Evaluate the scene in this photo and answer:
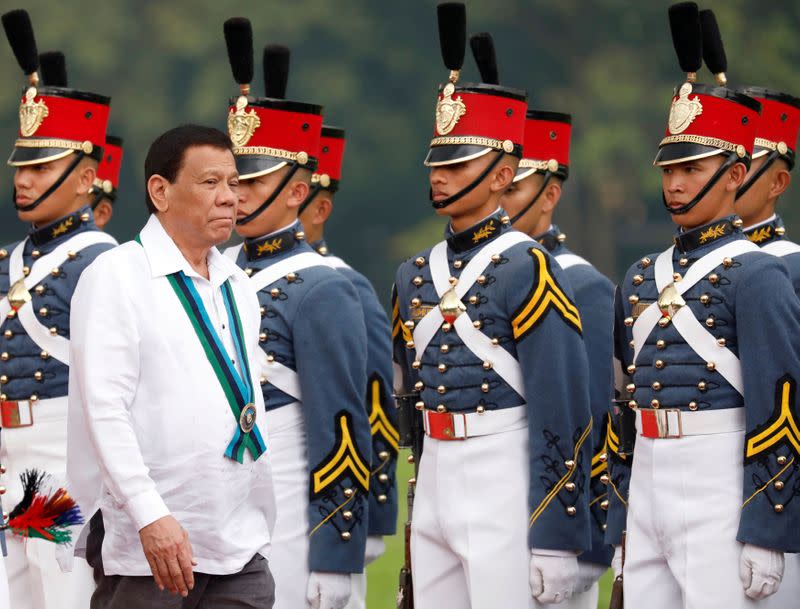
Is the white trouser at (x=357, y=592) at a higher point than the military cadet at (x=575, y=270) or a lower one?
lower

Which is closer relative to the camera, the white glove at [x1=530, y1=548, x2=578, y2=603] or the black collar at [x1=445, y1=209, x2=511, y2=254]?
the white glove at [x1=530, y1=548, x2=578, y2=603]

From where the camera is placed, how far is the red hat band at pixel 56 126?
711 cm

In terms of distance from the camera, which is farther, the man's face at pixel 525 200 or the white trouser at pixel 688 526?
the man's face at pixel 525 200

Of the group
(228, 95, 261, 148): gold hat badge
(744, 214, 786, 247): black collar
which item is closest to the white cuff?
(228, 95, 261, 148): gold hat badge

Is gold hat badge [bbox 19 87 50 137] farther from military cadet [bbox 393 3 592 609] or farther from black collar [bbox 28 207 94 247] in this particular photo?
military cadet [bbox 393 3 592 609]

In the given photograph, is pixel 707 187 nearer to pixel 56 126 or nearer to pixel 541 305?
pixel 541 305

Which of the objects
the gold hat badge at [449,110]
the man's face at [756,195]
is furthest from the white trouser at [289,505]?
the man's face at [756,195]

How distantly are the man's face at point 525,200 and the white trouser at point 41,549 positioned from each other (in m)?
2.24

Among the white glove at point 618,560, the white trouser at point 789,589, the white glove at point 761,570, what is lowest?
the white glove at point 618,560

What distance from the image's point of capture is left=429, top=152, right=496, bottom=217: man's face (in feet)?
19.5

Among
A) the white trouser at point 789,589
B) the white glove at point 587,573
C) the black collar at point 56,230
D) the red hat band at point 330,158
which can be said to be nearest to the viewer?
the white trouser at point 789,589

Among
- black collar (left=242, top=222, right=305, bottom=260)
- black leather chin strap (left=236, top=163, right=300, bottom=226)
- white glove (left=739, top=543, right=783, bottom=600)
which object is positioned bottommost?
white glove (left=739, top=543, right=783, bottom=600)

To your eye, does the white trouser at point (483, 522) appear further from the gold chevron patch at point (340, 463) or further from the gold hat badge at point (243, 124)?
the gold hat badge at point (243, 124)

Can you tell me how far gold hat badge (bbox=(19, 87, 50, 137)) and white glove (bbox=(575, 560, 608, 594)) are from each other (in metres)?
2.70
